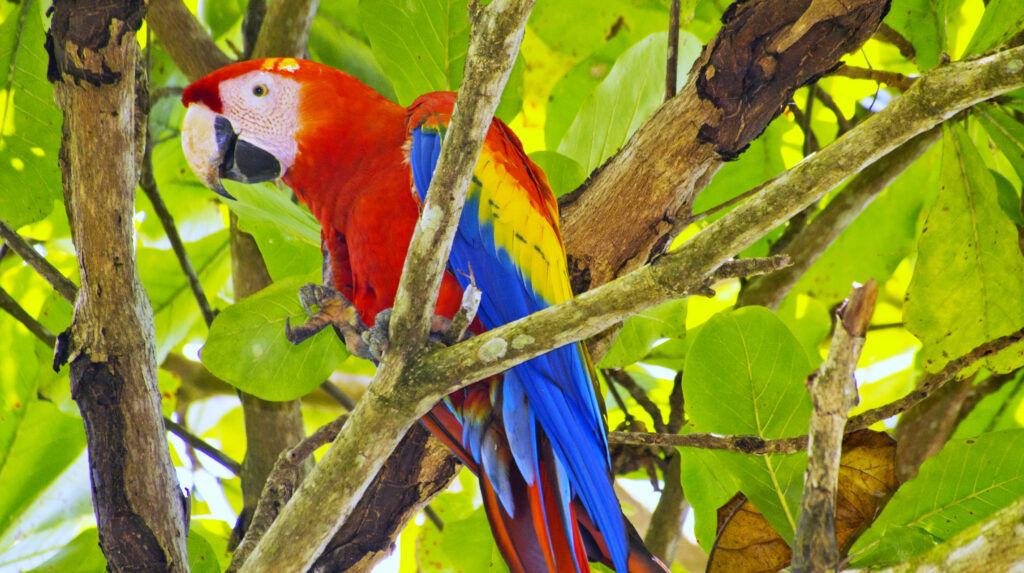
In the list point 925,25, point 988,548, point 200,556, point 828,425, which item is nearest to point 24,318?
point 200,556

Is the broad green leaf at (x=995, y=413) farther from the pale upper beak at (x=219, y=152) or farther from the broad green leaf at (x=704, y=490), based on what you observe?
the pale upper beak at (x=219, y=152)

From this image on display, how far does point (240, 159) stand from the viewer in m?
1.17

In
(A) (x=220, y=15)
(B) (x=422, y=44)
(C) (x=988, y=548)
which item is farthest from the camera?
(A) (x=220, y=15)

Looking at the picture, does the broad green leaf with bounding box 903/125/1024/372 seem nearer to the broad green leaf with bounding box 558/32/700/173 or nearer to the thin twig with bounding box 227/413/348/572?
the broad green leaf with bounding box 558/32/700/173

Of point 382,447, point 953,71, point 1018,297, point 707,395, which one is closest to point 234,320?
point 382,447

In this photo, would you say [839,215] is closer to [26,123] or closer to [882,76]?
[882,76]

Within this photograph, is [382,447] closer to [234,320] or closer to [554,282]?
[554,282]

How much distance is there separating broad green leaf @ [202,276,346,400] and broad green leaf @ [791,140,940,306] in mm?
1016

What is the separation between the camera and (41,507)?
1.28 m

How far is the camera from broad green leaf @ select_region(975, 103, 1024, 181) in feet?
3.78

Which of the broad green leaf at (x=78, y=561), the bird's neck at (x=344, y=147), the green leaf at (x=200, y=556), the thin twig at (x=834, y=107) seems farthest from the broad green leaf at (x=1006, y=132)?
the broad green leaf at (x=78, y=561)

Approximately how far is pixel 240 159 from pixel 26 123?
38cm

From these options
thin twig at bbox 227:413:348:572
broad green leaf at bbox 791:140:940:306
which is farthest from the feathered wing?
broad green leaf at bbox 791:140:940:306

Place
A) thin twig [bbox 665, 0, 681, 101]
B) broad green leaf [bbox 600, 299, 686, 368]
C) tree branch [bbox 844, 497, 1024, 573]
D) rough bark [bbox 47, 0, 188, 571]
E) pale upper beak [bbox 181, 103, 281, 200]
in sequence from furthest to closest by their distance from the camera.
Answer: broad green leaf [bbox 600, 299, 686, 368] → pale upper beak [bbox 181, 103, 281, 200] → thin twig [bbox 665, 0, 681, 101] → rough bark [bbox 47, 0, 188, 571] → tree branch [bbox 844, 497, 1024, 573]
